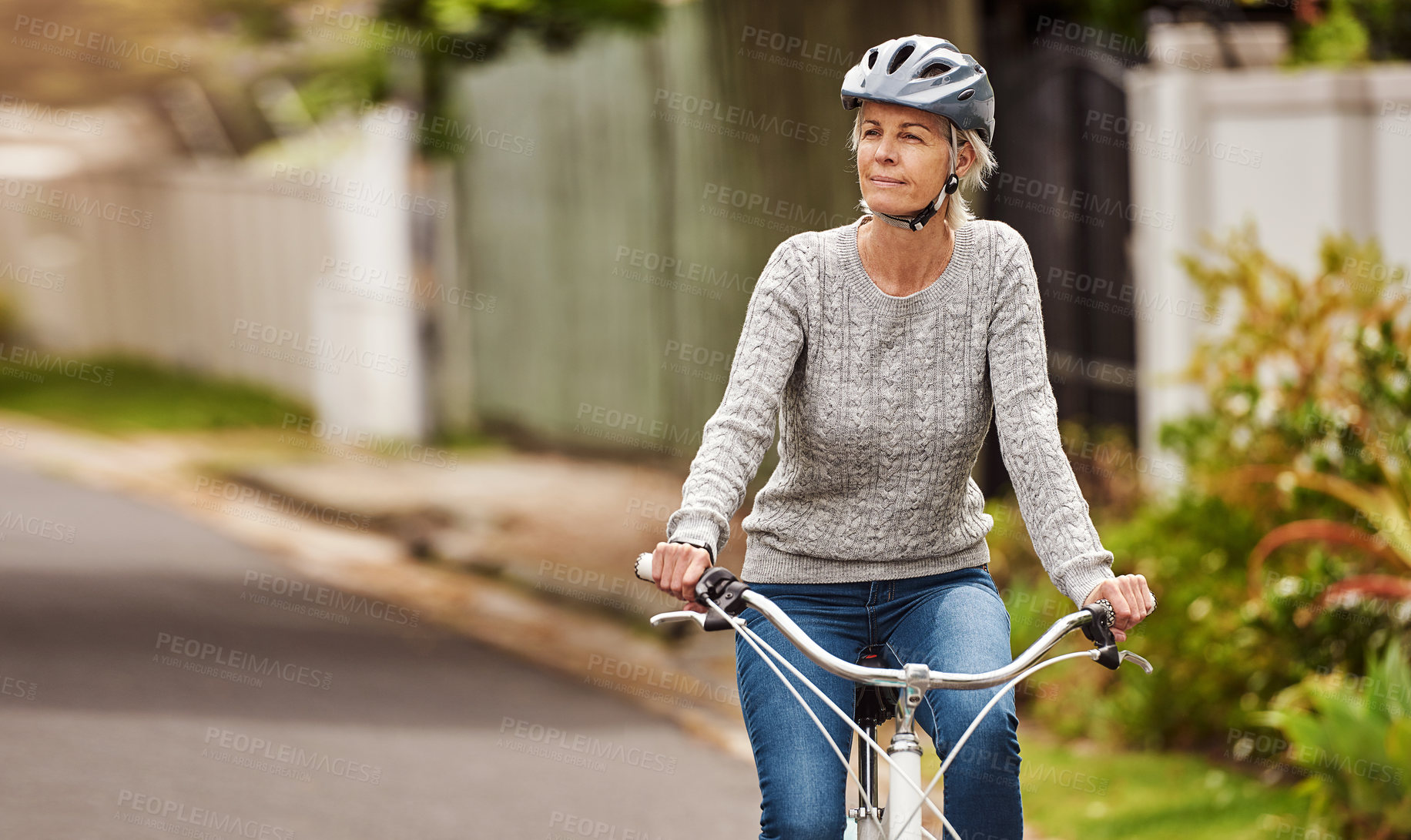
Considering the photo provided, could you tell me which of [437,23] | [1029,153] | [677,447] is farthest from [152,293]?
[1029,153]

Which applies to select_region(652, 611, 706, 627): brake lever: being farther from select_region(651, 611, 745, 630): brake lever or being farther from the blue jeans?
the blue jeans

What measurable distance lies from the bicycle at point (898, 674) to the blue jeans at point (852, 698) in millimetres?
45

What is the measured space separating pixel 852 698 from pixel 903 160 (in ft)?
3.23

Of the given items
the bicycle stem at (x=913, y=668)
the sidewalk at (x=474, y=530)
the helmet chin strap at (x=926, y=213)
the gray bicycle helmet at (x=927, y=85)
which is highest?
the gray bicycle helmet at (x=927, y=85)

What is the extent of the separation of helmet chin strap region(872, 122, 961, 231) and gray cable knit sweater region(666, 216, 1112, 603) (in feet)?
0.33

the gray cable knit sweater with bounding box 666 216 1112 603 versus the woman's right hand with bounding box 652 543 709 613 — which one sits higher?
the gray cable knit sweater with bounding box 666 216 1112 603

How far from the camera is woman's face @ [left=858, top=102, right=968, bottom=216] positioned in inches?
121

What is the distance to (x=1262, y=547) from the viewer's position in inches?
240

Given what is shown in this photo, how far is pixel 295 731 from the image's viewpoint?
22.8ft

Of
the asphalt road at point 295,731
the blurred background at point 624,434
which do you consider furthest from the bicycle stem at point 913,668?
the asphalt road at point 295,731

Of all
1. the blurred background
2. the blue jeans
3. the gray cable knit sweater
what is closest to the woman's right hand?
the gray cable knit sweater

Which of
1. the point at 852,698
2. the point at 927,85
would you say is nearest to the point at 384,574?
the point at 852,698

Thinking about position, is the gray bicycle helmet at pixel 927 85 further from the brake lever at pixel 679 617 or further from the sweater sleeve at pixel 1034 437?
the brake lever at pixel 679 617

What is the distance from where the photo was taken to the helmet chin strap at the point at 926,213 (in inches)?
121
